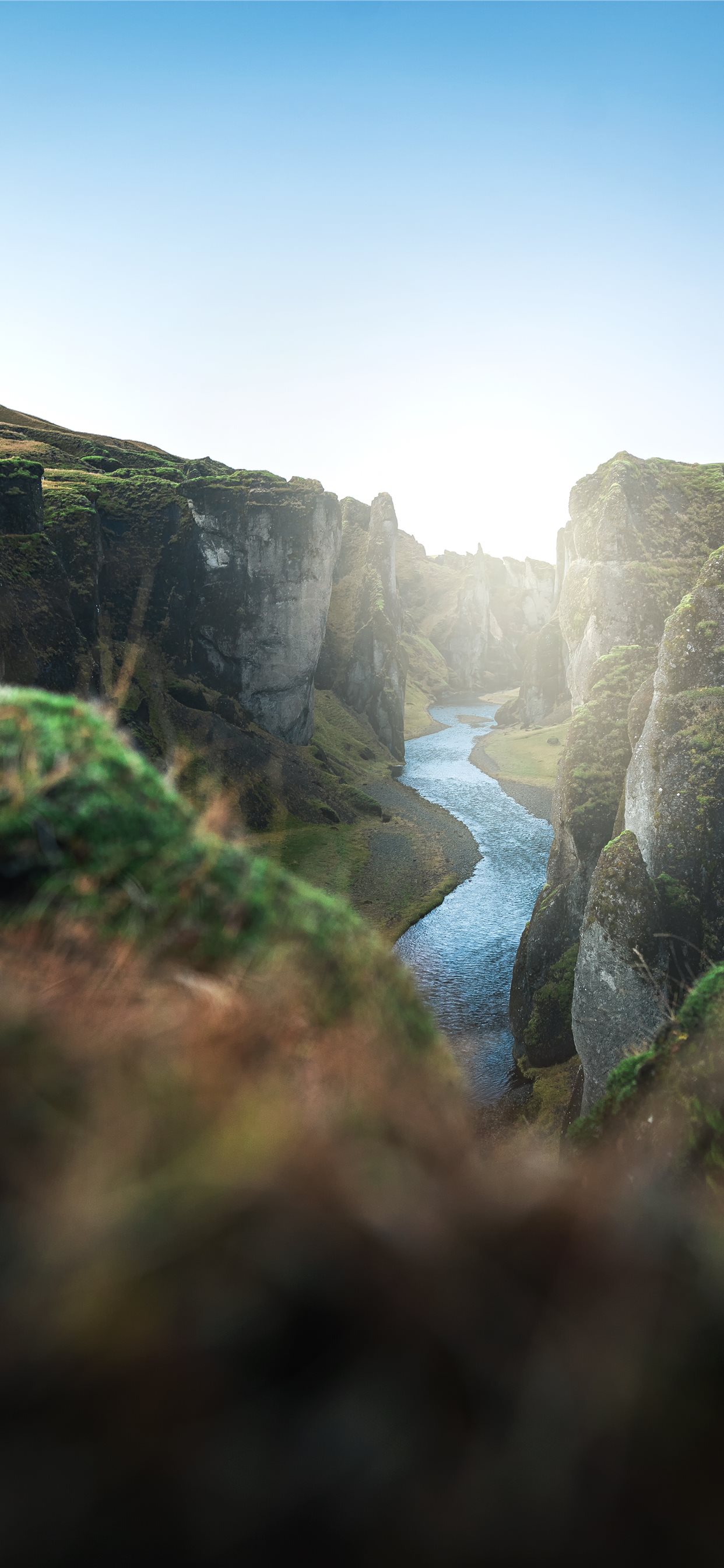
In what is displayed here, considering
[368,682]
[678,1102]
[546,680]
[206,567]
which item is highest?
[546,680]

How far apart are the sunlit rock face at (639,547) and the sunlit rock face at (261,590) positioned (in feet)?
134

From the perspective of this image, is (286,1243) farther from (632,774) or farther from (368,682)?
(368,682)

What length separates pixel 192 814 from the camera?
6.75 metres

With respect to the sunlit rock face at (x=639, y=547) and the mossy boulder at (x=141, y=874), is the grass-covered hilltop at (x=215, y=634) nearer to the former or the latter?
the sunlit rock face at (x=639, y=547)

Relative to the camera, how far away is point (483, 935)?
40.5 meters

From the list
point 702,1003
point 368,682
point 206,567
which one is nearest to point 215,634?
point 206,567

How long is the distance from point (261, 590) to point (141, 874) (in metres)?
70.1

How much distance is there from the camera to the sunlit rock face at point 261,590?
69.2 metres

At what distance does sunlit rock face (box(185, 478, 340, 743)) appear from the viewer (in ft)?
227

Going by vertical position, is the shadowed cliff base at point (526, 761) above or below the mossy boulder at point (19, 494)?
Result: below

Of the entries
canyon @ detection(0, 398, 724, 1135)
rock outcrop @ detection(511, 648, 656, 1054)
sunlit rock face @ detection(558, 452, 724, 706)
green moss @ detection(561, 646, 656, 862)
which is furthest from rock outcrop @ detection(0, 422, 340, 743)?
green moss @ detection(561, 646, 656, 862)

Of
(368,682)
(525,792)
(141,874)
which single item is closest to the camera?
(141,874)

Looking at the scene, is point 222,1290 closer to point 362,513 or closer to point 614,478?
point 614,478

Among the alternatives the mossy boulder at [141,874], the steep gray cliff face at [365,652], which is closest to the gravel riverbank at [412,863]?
the steep gray cliff face at [365,652]
